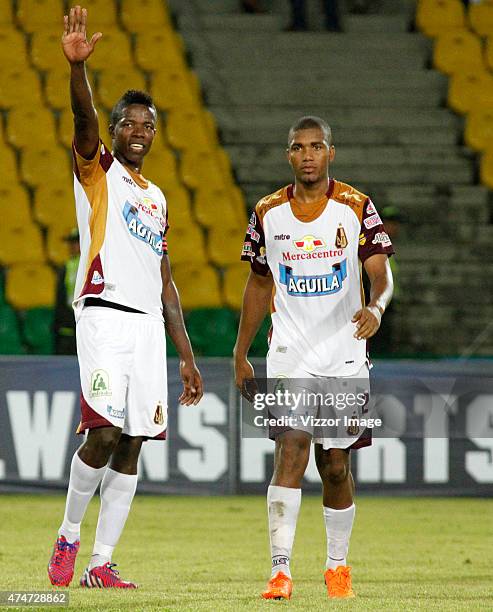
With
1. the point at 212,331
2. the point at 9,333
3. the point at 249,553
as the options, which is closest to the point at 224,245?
the point at 212,331

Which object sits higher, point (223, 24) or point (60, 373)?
point (223, 24)

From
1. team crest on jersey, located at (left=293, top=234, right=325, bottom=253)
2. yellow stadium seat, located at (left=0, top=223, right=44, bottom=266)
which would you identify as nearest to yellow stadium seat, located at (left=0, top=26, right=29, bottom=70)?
yellow stadium seat, located at (left=0, top=223, right=44, bottom=266)

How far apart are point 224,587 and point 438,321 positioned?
9016mm

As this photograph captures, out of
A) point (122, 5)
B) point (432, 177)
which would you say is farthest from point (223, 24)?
point (432, 177)

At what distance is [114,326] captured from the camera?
5484 millimetres

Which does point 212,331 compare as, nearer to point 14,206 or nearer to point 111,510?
point 14,206

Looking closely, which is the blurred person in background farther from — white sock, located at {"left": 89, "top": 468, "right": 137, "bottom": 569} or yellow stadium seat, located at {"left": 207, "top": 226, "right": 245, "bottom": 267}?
white sock, located at {"left": 89, "top": 468, "right": 137, "bottom": 569}

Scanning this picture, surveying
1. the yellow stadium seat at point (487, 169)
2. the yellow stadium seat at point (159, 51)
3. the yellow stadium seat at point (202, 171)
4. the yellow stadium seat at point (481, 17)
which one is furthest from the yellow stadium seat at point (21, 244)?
the yellow stadium seat at point (481, 17)

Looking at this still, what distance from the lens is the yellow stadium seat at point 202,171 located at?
1514 cm

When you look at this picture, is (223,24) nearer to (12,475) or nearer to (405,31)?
(405,31)

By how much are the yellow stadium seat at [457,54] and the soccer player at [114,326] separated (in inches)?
495

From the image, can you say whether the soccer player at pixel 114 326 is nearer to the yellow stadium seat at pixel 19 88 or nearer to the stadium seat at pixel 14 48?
the yellow stadium seat at pixel 19 88

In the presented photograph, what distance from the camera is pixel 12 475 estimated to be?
1040 cm

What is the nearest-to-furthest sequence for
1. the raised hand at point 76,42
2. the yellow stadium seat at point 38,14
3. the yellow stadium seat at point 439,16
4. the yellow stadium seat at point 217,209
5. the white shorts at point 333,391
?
1. the raised hand at point 76,42
2. the white shorts at point 333,391
3. the yellow stadium seat at point 217,209
4. the yellow stadium seat at point 38,14
5. the yellow stadium seat at point 439,16
